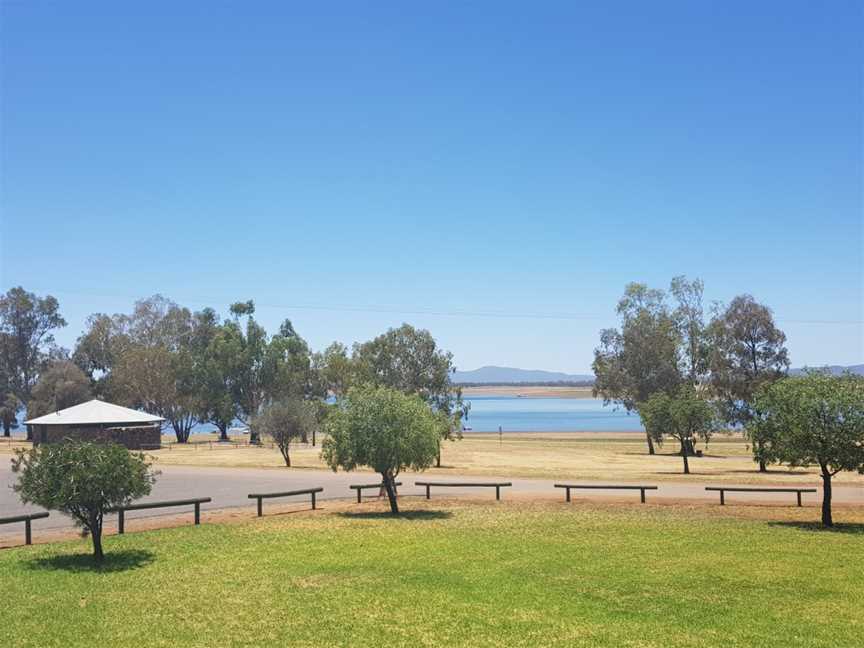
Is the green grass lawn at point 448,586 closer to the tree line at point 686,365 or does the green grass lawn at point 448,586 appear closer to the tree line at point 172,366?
the tree line at point 686,365

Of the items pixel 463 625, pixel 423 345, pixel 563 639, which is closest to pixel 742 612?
pixel 563 639

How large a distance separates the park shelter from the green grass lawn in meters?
46.7

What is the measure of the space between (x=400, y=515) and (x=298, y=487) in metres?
9.56

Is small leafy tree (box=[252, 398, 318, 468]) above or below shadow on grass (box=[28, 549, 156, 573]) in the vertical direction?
above

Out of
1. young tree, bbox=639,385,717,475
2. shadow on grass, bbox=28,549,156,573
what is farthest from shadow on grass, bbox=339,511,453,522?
young tree, bbox=639,385,717,475

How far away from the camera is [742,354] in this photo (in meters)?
64.6

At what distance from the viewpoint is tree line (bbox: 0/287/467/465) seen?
8338 cm

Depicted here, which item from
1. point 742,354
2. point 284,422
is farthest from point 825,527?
point 742,354

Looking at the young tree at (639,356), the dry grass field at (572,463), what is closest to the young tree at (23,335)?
the dry grass field at (572,463)

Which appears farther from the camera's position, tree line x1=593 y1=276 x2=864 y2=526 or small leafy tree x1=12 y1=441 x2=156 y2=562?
tree line x1=593 y1=276 x2=864 y2=526

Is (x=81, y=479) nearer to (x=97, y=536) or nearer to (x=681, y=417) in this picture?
(x=97, y=536)

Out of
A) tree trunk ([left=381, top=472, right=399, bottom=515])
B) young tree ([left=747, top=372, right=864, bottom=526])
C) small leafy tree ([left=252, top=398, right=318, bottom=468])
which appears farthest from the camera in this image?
small leafy tree ([left=252, top=398, right=318, bottom=468])

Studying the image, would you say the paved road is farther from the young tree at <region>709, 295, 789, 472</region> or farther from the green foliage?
the young tree at <region>709, 295, 789, 472</region>

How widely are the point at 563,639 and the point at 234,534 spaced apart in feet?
36.7
